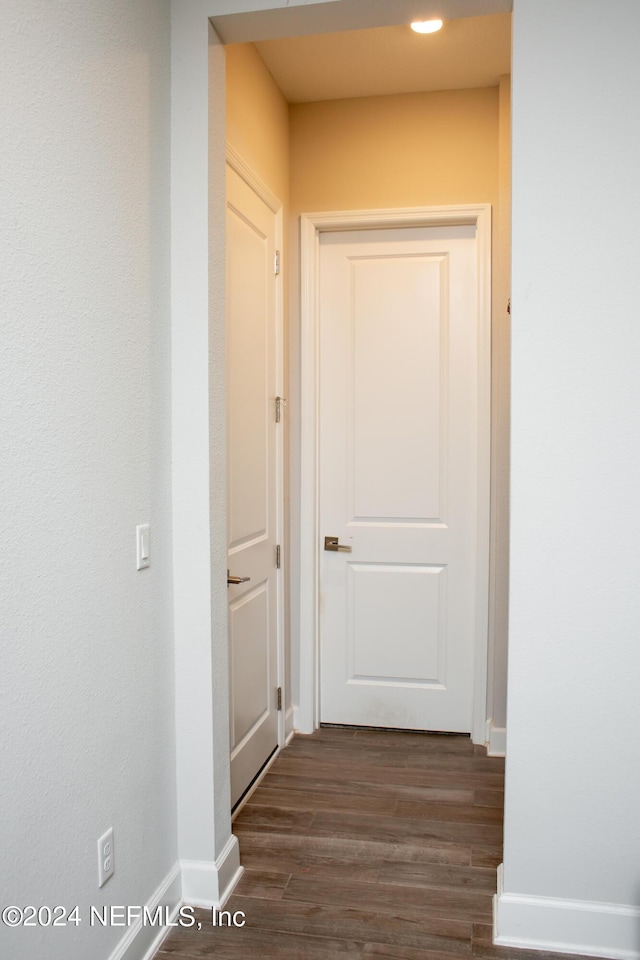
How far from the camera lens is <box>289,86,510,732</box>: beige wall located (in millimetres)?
3158

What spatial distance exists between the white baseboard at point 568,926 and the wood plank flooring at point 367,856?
4 cm

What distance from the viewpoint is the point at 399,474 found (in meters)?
3.36

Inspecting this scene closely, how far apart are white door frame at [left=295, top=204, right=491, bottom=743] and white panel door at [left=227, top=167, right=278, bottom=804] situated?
0.87 ft

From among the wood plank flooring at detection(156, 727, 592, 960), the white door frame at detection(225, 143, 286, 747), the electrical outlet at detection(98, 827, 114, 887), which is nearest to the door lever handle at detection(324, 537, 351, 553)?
the white door frame at detection(225, 143, 286, 747)

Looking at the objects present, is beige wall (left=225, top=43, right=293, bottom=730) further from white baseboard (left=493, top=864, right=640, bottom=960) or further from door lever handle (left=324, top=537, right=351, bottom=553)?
white baseboard (left=493, top=864, right=640, bottom=960)

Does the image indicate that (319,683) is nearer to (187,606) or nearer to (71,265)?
(187,606)

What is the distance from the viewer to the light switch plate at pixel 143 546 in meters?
1.84

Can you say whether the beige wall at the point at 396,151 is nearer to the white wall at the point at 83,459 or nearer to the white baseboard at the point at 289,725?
the white wall at the point at 83,459

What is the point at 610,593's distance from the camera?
188 cm

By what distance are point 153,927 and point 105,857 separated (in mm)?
396

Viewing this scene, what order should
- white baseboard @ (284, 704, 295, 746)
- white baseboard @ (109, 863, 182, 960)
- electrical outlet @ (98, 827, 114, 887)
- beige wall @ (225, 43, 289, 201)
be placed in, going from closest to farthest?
electrical outlet @ (98, 827, 114, 887) → white baseboard @ (109, 863, 182, 960) → beige wall @ (225, 43, 289, 201) → white baseboard @ (284, 704, 295, 746)

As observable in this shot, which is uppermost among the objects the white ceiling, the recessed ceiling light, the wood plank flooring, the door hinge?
the white ceiling

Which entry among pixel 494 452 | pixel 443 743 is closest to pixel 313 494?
pixel 494 452

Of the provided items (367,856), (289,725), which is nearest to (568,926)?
(367,856)
